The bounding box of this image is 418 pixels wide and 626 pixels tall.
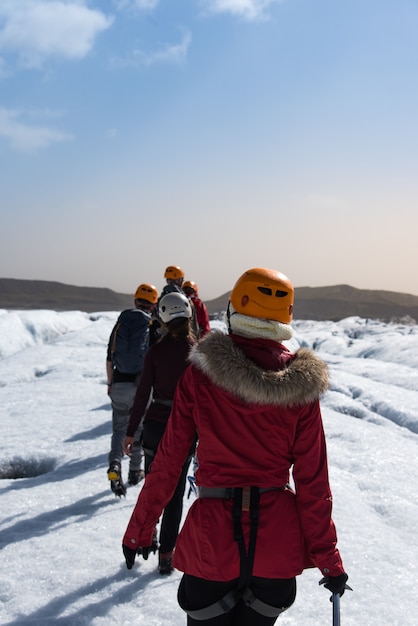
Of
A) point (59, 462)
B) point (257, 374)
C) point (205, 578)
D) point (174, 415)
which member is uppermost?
point (257, 374)

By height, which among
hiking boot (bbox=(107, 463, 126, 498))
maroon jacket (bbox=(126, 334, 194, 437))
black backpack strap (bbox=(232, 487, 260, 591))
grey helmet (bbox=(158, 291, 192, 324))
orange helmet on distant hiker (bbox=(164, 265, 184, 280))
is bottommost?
hiking boot (bbox=(107, 463, 126, 498))

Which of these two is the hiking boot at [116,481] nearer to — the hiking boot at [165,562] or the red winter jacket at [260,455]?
the hiking boot at [165,562]

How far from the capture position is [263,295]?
1975 millimetres

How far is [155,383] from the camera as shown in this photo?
3.57m

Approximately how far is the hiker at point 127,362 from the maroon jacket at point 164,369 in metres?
1.56

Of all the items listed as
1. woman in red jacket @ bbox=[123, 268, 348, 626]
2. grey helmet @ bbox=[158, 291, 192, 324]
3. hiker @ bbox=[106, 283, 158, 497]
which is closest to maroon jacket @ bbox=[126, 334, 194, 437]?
grey helmet @ bbox=[158, 291, 192, 324]

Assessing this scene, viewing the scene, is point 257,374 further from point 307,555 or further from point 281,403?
point 307,555

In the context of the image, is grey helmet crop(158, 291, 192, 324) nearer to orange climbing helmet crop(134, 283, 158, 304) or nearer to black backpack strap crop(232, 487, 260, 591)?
orange climbing helmet crop(134, 283, 158, 304)

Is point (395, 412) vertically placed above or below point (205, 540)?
below

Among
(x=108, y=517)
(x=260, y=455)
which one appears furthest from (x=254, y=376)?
(x=108, y=517)

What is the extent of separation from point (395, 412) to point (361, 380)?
329 cm

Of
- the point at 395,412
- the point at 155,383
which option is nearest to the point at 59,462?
the point at 155,383

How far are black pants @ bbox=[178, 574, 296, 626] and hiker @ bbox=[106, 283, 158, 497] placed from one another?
3.24 m

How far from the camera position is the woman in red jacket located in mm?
1808
